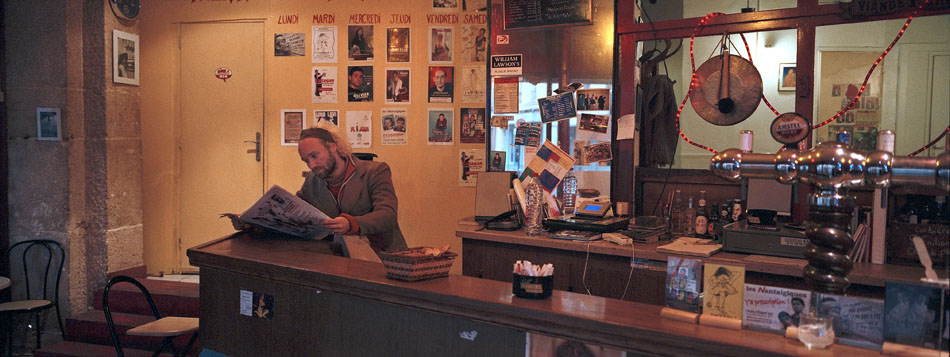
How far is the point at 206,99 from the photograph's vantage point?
19.3 ft

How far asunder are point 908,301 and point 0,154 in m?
5.42

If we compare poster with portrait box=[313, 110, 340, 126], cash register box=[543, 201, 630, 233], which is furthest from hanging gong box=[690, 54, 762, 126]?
poster with portrait box=[313, 110, 340, 126]

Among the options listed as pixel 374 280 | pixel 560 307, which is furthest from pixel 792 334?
pixel 374 280

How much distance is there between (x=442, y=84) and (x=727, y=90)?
2.56 m

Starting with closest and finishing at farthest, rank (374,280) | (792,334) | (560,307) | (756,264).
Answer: (792,334) < (560,307) < (374,280) < (756,264)

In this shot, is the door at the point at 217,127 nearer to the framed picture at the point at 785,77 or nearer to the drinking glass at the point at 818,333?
the framed picture at the point at 785,77

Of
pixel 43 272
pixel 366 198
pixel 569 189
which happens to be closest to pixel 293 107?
pixel 43 272

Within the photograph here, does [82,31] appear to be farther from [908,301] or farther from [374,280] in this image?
[908,301]

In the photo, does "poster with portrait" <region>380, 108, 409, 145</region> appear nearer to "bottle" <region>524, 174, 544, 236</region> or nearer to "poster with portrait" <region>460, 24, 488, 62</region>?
"poster with portrait" <region>460, 24, 488, 62</region>

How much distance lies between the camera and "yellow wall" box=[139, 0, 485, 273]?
5531mm

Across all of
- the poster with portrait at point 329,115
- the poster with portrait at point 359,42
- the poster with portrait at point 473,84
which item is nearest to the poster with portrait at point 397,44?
the poster with portrait at point 359,42

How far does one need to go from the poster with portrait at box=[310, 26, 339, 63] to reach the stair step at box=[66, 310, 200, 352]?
2419 millimetres

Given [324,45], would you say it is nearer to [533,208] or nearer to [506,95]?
[506,95]

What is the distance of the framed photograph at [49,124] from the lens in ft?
Answer: 15.1
